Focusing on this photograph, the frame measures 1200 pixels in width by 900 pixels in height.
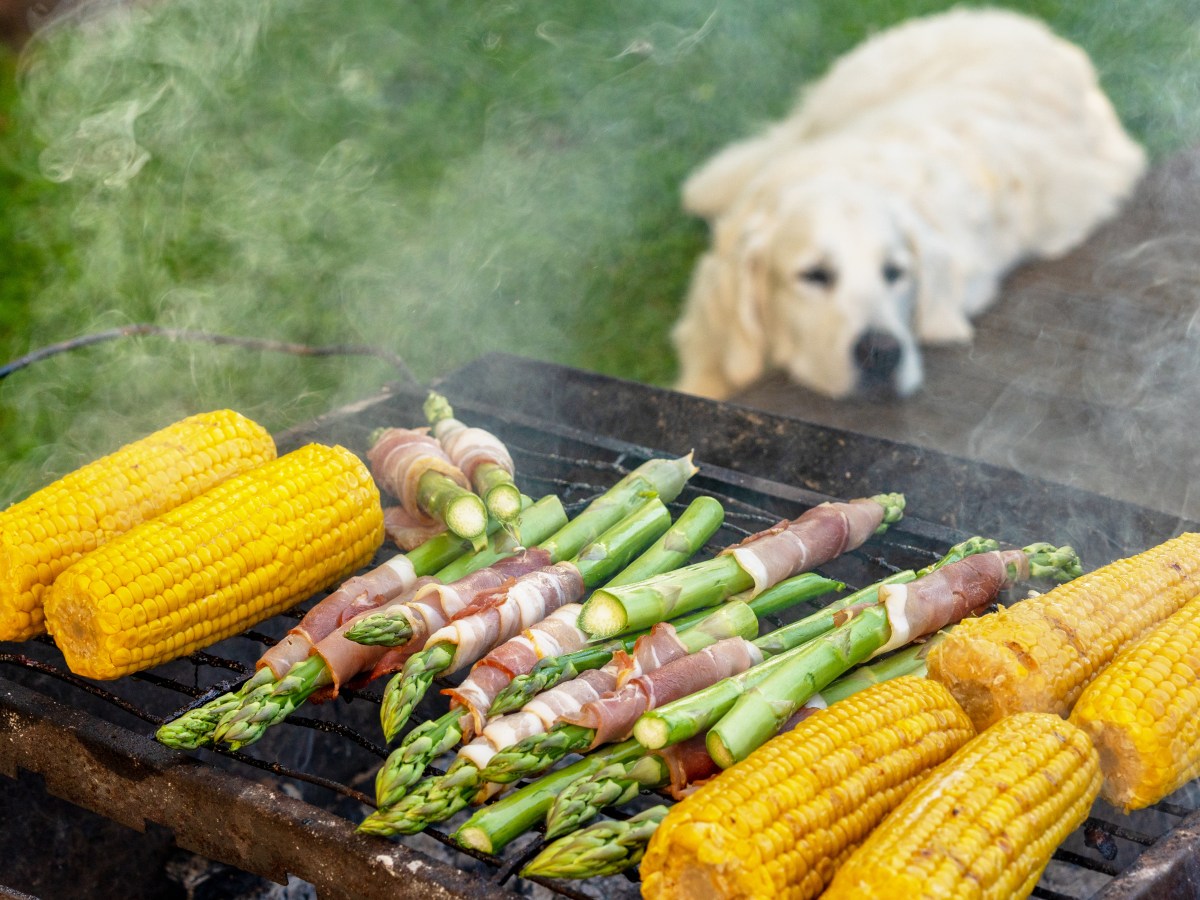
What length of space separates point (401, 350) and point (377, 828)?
4.93m

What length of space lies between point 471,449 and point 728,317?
327 cm

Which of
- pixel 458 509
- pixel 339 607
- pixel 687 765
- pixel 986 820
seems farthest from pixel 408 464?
pixel 986 820

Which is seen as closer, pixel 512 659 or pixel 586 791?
pixel 586 791

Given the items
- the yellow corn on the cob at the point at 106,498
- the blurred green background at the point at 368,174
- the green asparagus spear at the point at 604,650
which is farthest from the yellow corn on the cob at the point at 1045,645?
the blurred green background at the point at 368,174

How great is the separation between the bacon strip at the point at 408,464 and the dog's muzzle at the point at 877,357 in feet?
9.70

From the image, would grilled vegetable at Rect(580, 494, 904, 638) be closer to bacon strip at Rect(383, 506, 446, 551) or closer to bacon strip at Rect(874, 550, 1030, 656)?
bacon strip at Rect(874, 550, 1030, 656)

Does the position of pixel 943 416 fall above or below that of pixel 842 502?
below

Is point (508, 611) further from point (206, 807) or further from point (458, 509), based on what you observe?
point (206, 807)

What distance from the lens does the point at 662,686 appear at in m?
2.45

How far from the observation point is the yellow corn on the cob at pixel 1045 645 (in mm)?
2363

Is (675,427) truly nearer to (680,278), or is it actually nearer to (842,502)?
(842,502)

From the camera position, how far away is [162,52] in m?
8.11

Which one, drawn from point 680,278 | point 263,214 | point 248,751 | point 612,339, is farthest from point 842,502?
point 263,214

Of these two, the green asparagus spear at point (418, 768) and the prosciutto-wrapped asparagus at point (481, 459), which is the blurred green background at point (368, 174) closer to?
the prosciutto-wrapped asparagus at point (481, 459)
